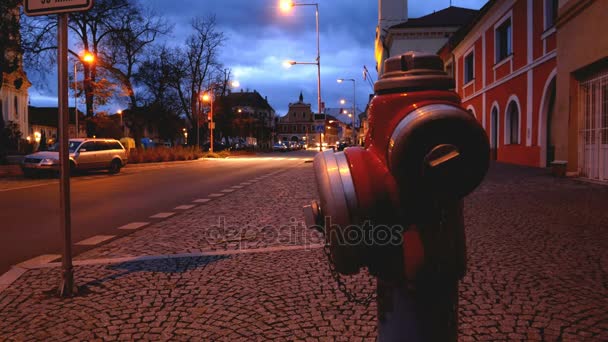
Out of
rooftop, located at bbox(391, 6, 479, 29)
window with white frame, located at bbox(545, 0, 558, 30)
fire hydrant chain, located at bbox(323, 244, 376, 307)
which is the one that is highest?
rooftop, located at bbox(391, 6, 479, 29)

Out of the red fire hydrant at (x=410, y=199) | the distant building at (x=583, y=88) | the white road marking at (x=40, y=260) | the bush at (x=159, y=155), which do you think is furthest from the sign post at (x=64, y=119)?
the bush at (x=159, y=155)

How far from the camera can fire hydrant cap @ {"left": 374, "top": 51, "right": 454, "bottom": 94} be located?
5.48 ft

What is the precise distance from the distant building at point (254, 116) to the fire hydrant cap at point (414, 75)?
58501 mm

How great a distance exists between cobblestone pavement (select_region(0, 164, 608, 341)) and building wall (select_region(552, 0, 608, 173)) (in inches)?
248

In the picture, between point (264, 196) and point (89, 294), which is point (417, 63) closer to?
point (89, 294)

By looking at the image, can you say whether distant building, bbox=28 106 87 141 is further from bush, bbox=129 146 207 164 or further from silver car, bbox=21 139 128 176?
silver car, bbox=21 139 128 176

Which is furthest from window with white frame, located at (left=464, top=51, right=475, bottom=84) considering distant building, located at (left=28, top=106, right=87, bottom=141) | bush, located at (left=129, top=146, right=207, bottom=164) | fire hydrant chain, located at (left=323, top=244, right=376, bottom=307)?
distant building, located at (left=28, top=106, right=87, bottom=141)

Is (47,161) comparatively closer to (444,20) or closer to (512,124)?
(512,124)

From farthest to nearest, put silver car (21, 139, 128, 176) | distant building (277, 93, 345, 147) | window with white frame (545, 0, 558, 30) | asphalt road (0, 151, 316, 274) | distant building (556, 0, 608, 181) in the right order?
distant building (277, 93, 345, 147) → silver car (21, 139, 128, 176) → window with white frame (545, 0, 558, 30) → distant building (556, 0, 608, 181) → asphalt road (0, 151, 316, 274)

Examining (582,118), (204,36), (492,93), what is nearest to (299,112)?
(204,36)

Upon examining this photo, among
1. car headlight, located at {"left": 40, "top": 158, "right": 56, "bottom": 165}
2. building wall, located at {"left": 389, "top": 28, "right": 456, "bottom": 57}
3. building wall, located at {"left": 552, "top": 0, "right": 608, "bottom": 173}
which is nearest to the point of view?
building wall, located at {"left": 552, "top": 0, "right": 608, "bottom": 173}

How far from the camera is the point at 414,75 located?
5.51 ft

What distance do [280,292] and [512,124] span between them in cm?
1970

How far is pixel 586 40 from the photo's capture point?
38.8ft
